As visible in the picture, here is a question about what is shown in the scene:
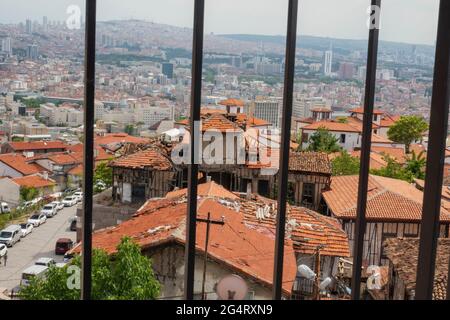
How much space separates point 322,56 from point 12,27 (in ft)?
3.19

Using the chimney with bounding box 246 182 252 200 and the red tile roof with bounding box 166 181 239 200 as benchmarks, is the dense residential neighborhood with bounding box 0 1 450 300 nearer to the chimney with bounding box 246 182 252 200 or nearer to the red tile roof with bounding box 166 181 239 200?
the red tile roof with bounding box 166 181 239 200

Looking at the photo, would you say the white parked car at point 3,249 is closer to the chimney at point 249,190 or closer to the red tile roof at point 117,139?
the red tile roof at point 117,139

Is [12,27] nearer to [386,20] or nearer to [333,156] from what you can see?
[386,20]

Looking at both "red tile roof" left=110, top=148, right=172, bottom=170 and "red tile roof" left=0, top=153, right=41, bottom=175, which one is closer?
"red tile roof" left=0, top=153, right=41, bottom=175

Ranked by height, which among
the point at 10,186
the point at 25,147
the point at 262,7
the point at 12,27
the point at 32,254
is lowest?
the point at 32,254

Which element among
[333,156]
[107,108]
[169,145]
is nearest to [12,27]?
[107,108]

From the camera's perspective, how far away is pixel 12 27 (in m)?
1.19

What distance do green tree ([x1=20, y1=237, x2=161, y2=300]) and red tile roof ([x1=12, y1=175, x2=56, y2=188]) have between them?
29 centimetres

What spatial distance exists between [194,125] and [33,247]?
81 centimetres

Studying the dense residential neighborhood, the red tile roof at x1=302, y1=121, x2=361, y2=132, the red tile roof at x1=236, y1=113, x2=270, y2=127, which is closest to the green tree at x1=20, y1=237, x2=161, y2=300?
the dense residential neighborhood

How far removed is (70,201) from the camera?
52.8 inches

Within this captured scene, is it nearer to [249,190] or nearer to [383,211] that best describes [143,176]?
[249,190]

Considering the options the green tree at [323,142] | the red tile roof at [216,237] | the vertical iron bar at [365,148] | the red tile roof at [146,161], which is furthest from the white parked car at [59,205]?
the green tree at [323,142]

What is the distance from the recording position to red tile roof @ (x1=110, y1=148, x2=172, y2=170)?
1780mm
